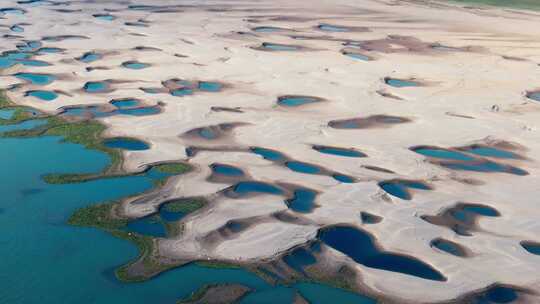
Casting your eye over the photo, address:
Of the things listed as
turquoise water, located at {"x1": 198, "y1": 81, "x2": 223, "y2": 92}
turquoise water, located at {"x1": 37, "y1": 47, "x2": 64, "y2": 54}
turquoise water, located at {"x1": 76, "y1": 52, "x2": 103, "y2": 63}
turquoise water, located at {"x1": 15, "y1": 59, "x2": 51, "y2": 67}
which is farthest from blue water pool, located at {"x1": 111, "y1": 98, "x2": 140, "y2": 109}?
turquoise water, located at {"x1": 37, "y1": 47, "x2": 64, "y2": 54}

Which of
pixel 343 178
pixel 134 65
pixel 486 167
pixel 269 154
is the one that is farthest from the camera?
pixel 134 65

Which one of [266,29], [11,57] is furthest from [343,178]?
[266,29]

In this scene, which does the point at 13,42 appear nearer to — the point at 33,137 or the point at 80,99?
the point at 80,99

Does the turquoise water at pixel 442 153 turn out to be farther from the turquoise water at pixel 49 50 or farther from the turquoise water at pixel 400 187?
the turquoise water at pixel 49 50

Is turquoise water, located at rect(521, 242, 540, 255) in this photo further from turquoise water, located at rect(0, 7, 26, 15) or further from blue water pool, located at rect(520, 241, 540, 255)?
turquoise water, located at rect(0, 7, 26, 15)

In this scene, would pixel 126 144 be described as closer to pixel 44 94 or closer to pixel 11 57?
pixel 44 94

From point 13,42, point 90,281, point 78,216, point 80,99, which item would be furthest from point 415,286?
point 13,42
